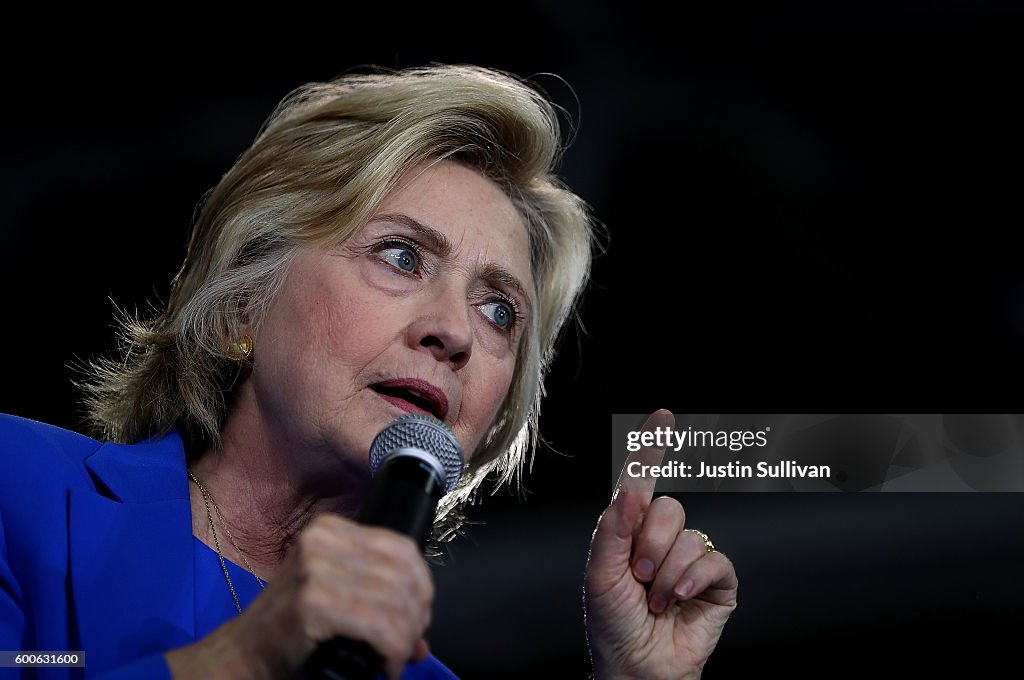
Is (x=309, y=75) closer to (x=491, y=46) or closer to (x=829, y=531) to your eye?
(x=491, y=46)

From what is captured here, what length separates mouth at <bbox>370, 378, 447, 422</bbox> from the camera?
63.2 inches

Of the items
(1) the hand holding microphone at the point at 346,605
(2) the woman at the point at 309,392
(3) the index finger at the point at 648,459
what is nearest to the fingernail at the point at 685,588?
(2) the woman at the point at 309,392

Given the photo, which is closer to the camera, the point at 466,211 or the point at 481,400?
the point at 481,400

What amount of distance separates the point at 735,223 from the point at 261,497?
1497 mm

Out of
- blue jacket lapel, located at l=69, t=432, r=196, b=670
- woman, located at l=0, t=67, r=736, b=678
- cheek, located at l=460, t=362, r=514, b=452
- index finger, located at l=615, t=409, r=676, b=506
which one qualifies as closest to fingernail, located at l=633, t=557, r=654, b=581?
woman, located at l=0, t=67, r=736, b=678

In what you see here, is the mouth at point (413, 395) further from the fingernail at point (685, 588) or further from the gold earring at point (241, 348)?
the fingernail at point (685, 588)

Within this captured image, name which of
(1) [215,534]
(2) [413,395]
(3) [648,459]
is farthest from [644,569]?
(1) [215,534]

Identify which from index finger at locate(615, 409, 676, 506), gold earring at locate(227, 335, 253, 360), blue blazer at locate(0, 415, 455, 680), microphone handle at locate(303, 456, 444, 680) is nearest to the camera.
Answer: microphone handle at locate(303, 456, 444, 680)

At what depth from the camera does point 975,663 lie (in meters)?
2.43

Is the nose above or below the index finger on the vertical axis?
above

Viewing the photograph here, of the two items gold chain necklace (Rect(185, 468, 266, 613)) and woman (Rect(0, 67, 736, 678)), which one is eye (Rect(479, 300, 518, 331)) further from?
gold chain necklace (Rect(185, 468, 266, 613))

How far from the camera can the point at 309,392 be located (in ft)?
5.41

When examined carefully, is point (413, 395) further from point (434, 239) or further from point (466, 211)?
point (466, 211)

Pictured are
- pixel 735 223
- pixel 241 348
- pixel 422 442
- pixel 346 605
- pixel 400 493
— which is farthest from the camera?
pixel 735 223
